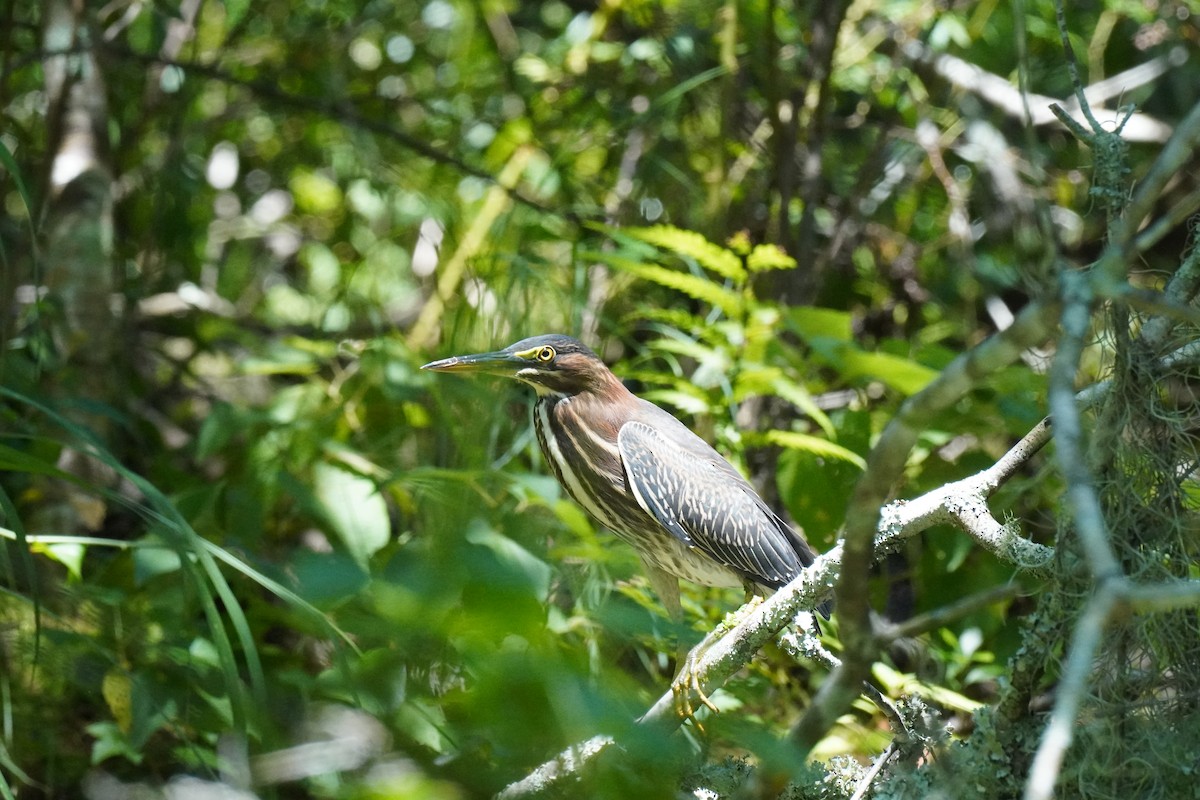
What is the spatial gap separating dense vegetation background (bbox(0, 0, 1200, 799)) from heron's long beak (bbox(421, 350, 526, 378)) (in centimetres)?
13

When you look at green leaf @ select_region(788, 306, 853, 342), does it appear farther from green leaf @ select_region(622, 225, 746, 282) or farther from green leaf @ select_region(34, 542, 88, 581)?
green leaf @ select_region(34, 542, 88, 581)

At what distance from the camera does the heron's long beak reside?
9.12ft

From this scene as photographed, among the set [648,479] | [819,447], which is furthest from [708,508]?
[819,447]

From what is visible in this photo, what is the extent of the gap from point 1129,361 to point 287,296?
4109 mm

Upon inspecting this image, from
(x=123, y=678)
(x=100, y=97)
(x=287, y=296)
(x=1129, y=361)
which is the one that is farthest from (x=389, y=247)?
(x=1129, y=361)

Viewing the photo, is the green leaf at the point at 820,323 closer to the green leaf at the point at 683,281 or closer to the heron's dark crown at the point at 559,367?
the green leaf at the point at 683,281

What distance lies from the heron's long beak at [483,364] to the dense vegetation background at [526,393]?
0.13m

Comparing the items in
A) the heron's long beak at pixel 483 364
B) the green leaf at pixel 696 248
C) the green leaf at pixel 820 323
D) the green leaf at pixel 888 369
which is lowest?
the green leaf at pixel 888 369

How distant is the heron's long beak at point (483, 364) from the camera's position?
2.78m

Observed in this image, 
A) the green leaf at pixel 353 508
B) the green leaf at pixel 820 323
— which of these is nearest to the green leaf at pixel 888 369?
the green leaf at pixel 820 323

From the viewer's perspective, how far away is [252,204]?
16.7ft

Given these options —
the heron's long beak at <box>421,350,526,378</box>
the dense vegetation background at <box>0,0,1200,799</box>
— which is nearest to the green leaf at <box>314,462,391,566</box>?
the dense vegetation background at <box>0,0,1200,799</box>

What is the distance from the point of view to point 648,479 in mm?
2805

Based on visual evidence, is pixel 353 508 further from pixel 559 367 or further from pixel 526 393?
pixel 526 393
